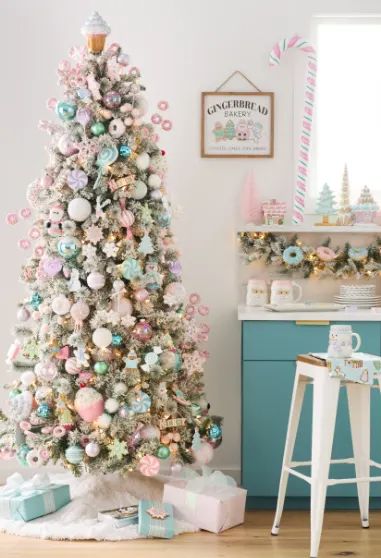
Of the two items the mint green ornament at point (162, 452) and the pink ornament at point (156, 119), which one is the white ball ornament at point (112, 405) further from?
the pink ornament at point (156, 119)

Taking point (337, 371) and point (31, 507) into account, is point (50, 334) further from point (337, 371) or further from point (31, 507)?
point (337, 371)

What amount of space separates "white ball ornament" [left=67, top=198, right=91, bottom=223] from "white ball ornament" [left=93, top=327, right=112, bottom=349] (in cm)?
47

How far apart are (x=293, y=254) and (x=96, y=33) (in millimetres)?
1417

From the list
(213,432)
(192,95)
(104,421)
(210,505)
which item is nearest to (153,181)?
(192,95)

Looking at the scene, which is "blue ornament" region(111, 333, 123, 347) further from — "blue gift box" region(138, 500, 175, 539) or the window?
the window

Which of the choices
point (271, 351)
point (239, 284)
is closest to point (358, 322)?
point (271, 351)

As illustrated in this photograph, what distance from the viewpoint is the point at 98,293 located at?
147 inches

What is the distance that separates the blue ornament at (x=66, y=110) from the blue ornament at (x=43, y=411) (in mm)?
1204

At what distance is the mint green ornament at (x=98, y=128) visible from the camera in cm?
371

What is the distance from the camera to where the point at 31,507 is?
3.73m

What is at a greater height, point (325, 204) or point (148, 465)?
point (325, 204)

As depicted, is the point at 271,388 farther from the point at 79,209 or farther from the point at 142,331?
the point at 79,209

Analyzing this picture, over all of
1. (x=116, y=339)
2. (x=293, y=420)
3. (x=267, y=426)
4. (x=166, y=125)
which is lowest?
(x=267, y=426)

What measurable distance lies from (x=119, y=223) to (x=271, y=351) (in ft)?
3.00
